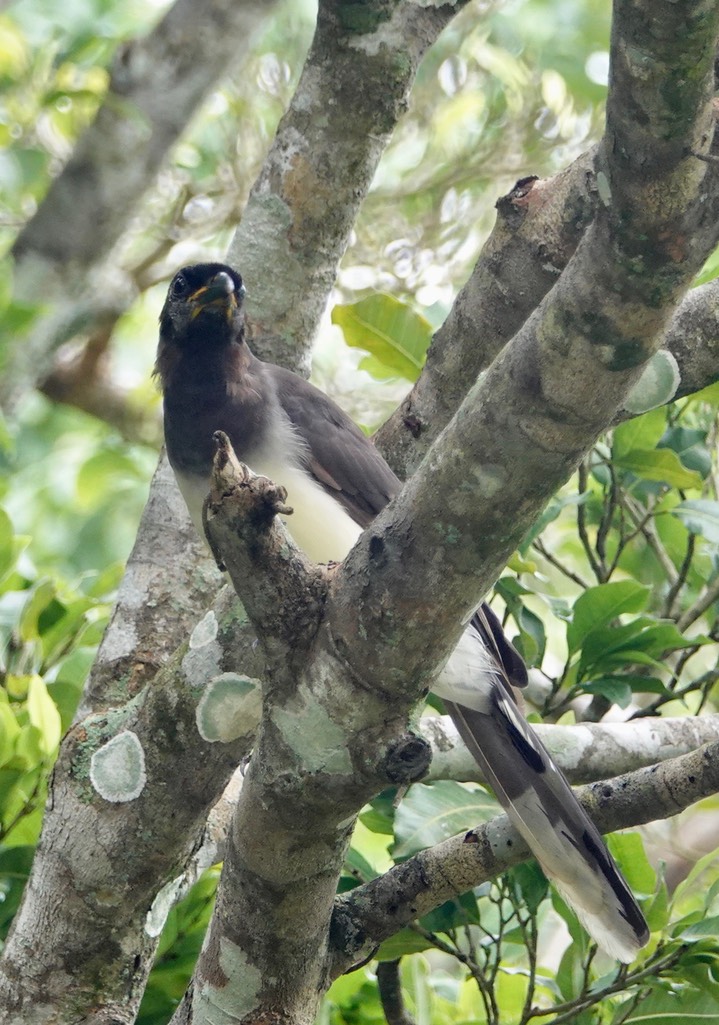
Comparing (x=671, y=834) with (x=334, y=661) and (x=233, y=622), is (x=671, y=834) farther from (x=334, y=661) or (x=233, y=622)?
(x=334, y=661)

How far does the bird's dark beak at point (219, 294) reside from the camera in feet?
11.4

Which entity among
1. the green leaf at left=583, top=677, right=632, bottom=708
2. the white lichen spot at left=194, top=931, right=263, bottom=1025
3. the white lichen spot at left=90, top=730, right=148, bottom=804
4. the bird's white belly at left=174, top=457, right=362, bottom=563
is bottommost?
the white lichen spot at left=194, top=931, right=263, bottom=1025

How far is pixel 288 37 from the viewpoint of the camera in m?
7.48

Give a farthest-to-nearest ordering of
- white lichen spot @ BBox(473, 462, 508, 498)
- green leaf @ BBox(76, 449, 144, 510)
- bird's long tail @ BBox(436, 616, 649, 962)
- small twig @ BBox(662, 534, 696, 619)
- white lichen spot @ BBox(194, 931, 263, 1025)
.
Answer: green leaf @ BBox(76, 449, 144, 510) < small twig @ BBox(662, 534, 696, 619) < bird's long tail @ BBox(436, 616, 649, 962) < white lichen spot @ BBox(194, 931, 263, 1025) < white lichen spot @ BBox(473, 462, 508, 498)

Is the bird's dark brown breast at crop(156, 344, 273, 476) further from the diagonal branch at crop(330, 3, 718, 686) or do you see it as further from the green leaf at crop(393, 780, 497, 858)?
the diagonal branch at crop(330, 3, 718, 686)

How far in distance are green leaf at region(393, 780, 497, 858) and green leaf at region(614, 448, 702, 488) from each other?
968mm

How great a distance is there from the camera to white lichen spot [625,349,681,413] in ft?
9.39

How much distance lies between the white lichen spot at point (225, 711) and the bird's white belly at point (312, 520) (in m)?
0.73

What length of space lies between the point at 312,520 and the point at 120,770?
90 cm

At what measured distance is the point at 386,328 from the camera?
3.67 metres

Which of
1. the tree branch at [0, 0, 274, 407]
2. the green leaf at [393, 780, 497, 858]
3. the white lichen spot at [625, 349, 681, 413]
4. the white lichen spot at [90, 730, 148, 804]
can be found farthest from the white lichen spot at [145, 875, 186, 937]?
the tree branch at [0, 0, 274, 407]

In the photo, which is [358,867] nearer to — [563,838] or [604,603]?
[563,838]

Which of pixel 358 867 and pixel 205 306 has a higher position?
pixel 205 306

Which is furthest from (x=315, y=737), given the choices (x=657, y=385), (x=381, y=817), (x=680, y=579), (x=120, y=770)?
(x=680, y=579)
